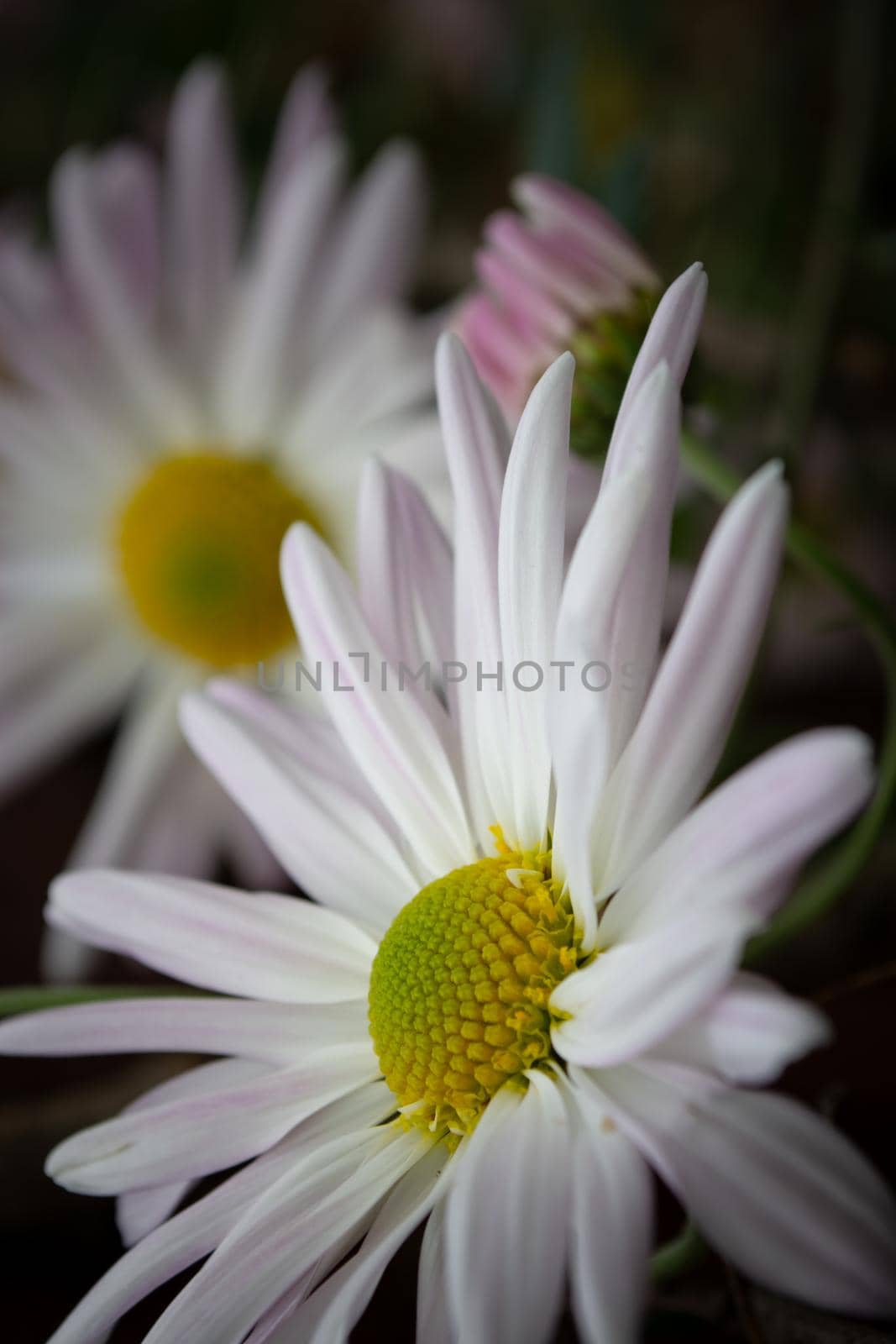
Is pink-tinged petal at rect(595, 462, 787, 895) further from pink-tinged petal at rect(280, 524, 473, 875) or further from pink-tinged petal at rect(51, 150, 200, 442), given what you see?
pink-tinged petal at rect(51, 150, 200, 442)

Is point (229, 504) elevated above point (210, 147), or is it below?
below

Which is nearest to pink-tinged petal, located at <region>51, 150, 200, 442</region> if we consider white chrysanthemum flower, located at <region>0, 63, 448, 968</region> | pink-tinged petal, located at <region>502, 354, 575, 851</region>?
white chrysanthemum flower, located at <region>0, 63, 448, 968</region>

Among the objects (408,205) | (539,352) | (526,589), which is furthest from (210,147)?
(526,589)

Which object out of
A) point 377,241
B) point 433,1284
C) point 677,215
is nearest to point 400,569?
point 433,1284

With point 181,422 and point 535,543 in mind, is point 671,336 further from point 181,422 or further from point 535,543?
point 181,422

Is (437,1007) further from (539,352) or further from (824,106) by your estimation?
(824,106)

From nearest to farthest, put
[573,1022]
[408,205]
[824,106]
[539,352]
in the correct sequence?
[573,1022], [539,352], [408,205], [824,106]

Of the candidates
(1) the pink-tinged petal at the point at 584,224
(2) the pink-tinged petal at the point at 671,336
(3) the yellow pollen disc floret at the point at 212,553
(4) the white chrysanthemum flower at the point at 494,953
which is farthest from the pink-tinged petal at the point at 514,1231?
(3) the yellow pollen disc floret at the point at 212,553

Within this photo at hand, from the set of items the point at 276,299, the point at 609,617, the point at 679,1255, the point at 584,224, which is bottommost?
the point at 679,1255
